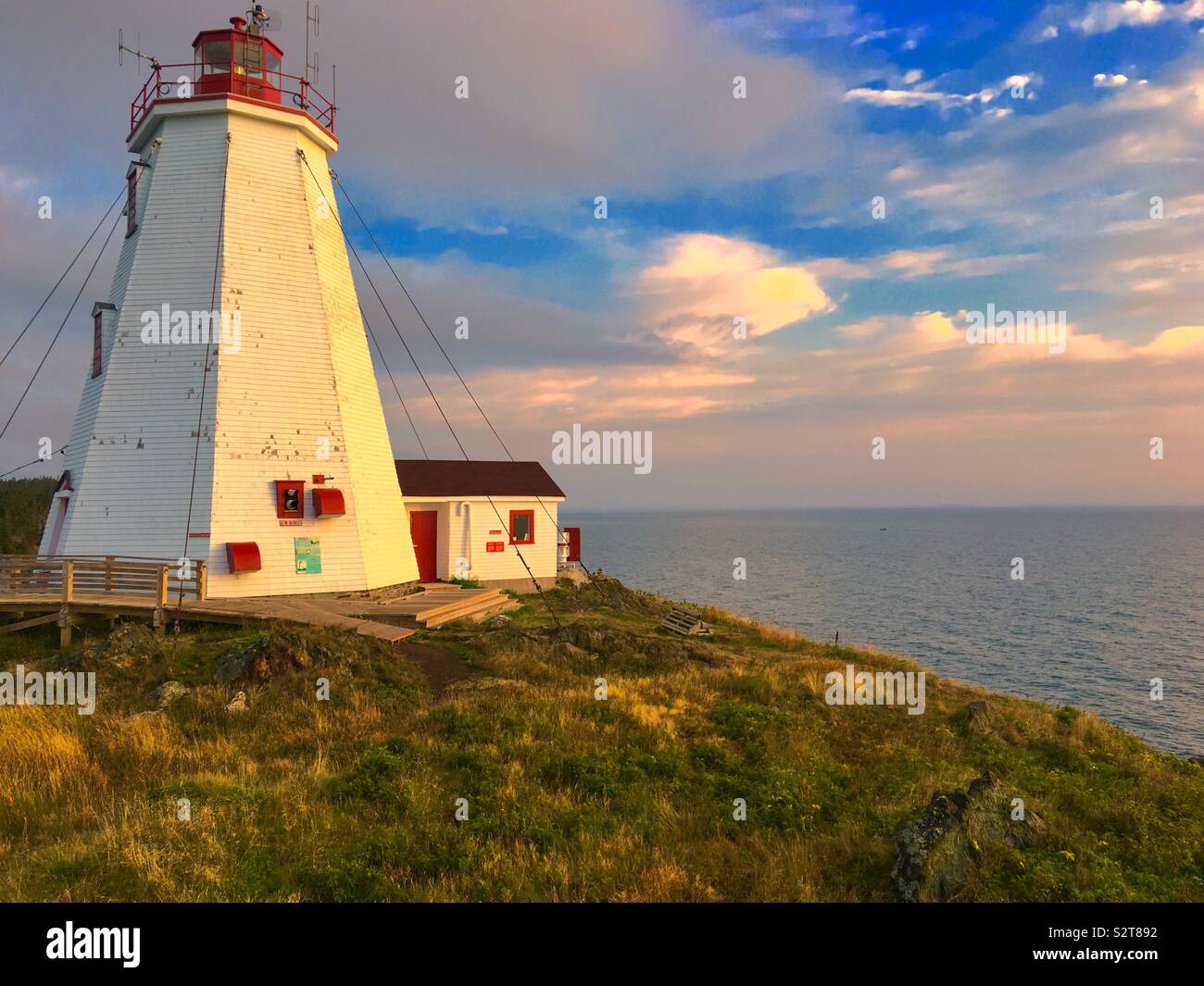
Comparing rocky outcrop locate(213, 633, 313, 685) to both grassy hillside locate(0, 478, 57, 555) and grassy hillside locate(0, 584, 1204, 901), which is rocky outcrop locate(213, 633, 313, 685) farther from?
grassy hillside locate(0, 478, 57, 555)

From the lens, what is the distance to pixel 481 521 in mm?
32062

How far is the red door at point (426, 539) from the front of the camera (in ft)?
103

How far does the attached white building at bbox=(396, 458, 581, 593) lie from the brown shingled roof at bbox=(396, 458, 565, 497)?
0.13 feet

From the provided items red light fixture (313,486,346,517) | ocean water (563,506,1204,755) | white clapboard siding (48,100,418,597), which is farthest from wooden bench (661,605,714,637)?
ocean water (563,506,1204,755)

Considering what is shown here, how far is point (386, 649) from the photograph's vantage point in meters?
16.2

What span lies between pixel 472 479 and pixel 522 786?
2420cm

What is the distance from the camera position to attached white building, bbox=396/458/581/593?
31359 mm

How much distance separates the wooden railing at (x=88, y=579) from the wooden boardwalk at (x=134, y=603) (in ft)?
0.06

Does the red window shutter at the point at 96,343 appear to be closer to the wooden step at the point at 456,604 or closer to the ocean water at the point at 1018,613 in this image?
the wooden step at the point at 456,604

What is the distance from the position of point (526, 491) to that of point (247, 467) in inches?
563

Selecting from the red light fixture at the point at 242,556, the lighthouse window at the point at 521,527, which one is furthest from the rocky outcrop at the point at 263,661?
the lighthouse window at the point at 521,527

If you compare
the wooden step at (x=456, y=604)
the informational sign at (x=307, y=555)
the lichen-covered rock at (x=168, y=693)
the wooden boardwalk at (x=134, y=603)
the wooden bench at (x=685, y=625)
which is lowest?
the wooden bench at (x=685, y=625)

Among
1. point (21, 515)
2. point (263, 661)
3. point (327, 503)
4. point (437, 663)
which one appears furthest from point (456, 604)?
point (21, 515)
